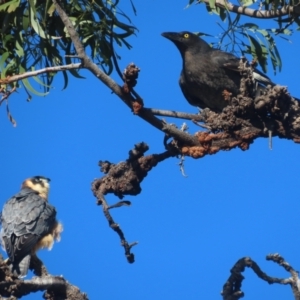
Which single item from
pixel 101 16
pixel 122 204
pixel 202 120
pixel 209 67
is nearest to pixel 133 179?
pixel 122 204

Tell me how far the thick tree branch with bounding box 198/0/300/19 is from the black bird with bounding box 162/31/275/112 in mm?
919

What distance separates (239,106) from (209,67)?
2683mm

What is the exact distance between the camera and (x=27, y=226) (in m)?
7.45

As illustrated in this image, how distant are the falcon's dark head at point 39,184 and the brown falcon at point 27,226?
0.52 metres

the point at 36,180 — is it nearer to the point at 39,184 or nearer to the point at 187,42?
the point at 39,184

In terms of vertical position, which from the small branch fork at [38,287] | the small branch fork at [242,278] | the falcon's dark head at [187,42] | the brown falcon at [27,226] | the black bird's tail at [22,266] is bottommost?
the small branch fork at [38,287]

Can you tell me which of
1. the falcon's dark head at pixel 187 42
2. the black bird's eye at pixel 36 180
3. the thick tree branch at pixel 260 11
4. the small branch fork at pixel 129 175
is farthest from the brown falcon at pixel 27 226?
the thick tree branch at pixel 260 11

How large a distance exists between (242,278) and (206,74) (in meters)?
3.15

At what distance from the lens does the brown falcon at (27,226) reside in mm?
6965

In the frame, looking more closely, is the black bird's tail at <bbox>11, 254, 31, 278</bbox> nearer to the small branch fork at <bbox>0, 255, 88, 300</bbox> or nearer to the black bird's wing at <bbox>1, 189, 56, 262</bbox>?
the black bird's wing at <bbox>1, 189, 56, 262</bbox>

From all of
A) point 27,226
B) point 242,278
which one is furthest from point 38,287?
point 27,226

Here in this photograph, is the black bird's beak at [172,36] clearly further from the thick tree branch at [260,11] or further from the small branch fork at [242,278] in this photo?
the small branch fork at [242,278]

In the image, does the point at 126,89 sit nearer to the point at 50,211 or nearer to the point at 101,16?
the point at 101,16

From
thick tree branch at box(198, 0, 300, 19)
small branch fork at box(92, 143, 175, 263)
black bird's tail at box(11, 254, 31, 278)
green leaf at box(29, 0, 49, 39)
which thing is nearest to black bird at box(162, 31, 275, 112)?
thick tree branch at box(198, 0, 300, 19)
